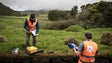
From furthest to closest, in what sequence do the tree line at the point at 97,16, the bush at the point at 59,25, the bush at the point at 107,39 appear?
the tree line at the point at 97,16
the bush at the point at 59,25
the bush at the point at 107,39

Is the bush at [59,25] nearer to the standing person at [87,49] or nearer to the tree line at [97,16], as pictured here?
the tree line at [97,16]

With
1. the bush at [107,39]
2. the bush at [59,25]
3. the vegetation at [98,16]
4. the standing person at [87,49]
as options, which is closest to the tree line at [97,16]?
the vegetation at [98,16]

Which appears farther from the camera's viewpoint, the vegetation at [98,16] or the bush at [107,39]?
the vegetation at [98,16]

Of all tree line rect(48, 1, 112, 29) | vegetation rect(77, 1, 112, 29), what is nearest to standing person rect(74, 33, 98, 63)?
tree line rect(48, 1, 112, 29)

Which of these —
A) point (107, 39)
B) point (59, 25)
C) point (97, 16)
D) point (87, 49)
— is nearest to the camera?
point (87, 49)

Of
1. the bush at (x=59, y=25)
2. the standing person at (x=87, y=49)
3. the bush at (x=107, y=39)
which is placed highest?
the standing person at (x=87, y=49)

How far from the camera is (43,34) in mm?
25141

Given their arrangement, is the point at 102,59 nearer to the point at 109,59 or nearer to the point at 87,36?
the point at 109,59

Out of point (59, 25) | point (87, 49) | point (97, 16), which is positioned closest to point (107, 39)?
point (87, 49)

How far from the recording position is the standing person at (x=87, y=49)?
1068 cm

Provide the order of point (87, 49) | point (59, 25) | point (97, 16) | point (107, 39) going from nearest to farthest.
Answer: point (87, 49)
point (107, 39)
point (59, 25)
point (97, 16)

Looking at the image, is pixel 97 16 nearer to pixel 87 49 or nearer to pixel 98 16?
pixel 98 16

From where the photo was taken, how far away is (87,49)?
10.8 meters

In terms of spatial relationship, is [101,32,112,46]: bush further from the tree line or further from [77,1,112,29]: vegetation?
[77,1,112,29]: vegetation
